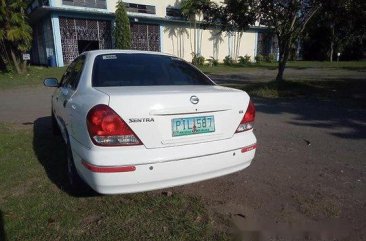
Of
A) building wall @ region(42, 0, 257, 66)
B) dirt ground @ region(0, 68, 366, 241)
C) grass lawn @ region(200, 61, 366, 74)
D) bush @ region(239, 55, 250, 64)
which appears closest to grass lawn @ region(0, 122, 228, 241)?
dirt ground @ region(0, 68, 366, 241)

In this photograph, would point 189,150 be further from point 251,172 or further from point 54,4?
point 54,4

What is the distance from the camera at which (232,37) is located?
122ft

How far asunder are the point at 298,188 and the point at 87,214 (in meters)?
2.33

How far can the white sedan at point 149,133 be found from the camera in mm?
2777

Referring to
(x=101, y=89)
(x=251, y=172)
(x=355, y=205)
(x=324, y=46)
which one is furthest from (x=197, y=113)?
(x=324, y=46)

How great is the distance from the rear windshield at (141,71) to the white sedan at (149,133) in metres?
0.02

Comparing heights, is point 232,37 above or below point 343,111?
above

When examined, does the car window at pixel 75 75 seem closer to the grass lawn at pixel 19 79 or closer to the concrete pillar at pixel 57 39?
the grass lawn at pixel 19 79

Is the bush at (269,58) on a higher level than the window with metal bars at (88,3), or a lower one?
lower

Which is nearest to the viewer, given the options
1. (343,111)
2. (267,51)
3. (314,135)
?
(314,135)

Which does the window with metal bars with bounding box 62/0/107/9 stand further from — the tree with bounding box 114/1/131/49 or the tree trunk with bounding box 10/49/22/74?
the tree trunk with bounding box 10/49/22/74

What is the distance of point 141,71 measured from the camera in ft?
12.3

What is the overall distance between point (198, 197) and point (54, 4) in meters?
25.2

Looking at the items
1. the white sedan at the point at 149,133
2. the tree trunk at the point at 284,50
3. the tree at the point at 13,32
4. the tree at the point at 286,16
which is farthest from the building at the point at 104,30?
the white sedan at the point at 149,133
